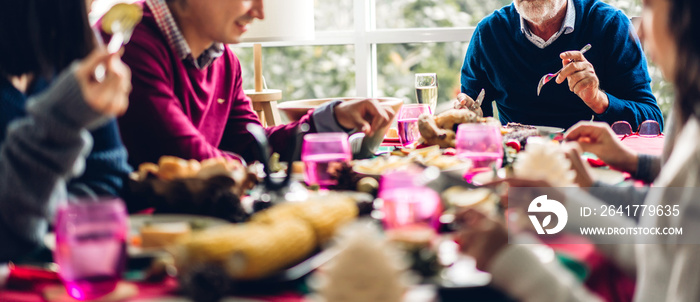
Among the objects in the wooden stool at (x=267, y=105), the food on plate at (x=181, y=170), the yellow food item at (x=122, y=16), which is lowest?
the wooden stool at (x=267, y=105)

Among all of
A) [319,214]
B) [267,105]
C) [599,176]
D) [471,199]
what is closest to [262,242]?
[319,214]

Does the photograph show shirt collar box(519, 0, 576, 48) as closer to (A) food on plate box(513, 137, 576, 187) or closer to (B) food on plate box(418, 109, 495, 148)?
(B) food on plate box(418, 109, 495, 148)

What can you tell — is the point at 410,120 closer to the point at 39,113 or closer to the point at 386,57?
the point at 39,113

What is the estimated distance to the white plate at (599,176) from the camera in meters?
1.23

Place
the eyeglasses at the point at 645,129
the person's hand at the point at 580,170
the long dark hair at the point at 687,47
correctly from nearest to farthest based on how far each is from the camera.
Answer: the long dark hair at the point at 687,47 < the person's hand at the point at 580,170 < the eyeglasses at the point at 645,129

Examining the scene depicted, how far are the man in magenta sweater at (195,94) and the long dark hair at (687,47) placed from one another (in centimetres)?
85

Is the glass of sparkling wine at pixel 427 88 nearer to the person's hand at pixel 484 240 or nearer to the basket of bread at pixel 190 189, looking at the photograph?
the basket of bread at pixel 190 189

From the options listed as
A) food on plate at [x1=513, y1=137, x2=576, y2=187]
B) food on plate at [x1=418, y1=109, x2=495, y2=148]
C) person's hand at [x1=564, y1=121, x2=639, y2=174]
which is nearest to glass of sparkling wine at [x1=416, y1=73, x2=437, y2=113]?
food on plate at [x1=418, y1=109, x2=495, y2=148]

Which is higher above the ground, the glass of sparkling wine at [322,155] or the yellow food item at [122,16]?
the yellow food item at [122,16]

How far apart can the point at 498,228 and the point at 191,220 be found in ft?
1.49

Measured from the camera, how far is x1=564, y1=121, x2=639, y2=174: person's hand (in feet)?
4.68

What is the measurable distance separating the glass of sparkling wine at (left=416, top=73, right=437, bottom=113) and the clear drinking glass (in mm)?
1505

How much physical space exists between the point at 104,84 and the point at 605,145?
1063mm

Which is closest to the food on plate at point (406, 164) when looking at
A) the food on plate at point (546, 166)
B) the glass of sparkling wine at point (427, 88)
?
the food on plate at point (546, 166)
